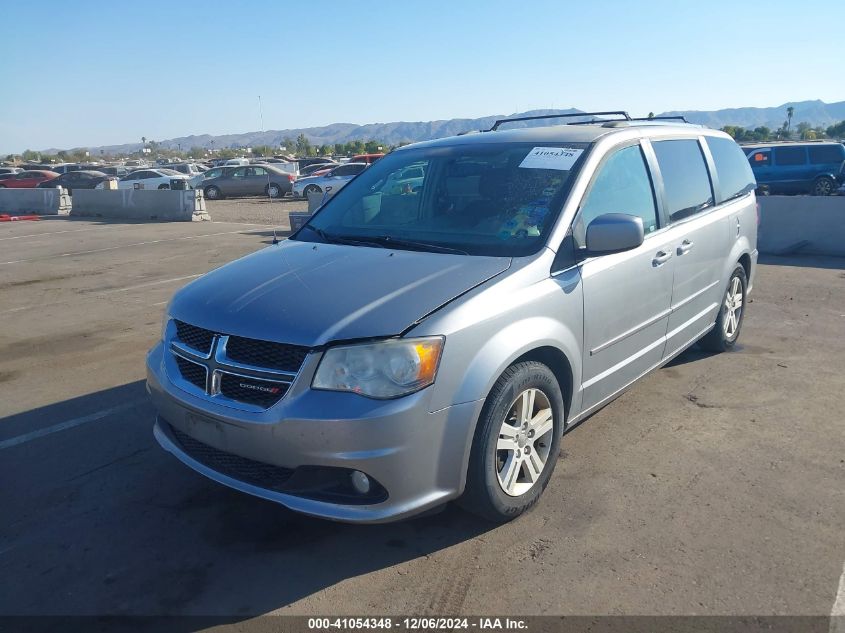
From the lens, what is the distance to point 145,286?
398 inches

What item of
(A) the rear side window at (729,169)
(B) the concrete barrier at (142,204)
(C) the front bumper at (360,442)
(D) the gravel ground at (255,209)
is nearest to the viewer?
(C) the front bumper at (360,442)

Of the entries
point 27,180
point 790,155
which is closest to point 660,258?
point 790,155

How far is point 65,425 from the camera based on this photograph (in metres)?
4.99

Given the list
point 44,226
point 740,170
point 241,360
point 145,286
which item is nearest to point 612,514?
point 241,360

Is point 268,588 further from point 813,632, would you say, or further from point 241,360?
point 813,632

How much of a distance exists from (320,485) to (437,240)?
155cm

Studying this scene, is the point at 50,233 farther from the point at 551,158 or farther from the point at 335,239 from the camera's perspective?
the point at 551,158

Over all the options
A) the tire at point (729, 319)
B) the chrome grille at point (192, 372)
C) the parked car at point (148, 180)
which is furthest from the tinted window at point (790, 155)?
the parked car at point (148, 180)

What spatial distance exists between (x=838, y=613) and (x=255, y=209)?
75.9 ft

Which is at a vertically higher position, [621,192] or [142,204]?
[621,192]

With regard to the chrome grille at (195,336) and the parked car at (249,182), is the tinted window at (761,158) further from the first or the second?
the chrome grille at (195,336)

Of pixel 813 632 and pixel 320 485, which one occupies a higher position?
pixel 320 485

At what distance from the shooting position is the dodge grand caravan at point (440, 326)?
3043 mm

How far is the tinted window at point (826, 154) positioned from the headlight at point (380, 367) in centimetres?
2294
